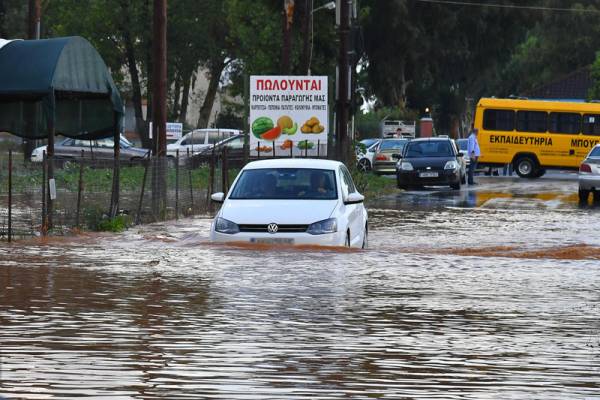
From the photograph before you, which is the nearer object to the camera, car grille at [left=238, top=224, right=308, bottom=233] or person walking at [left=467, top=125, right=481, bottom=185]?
car grille at [left=238, top=224, right=308, bottom=233]

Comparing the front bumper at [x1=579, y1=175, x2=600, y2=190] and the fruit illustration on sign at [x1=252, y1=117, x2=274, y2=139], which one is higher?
the fruit illustration on sign at [x1=252, y1=117, x2=274, y2=139]

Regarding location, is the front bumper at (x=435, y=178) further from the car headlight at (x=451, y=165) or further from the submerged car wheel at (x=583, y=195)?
the submerged car wheel at (x=583, y=195)

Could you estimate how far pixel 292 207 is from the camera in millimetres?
20500

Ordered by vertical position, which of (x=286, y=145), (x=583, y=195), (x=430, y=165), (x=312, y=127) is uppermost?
(x=312, y=127)

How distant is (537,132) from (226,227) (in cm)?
3832

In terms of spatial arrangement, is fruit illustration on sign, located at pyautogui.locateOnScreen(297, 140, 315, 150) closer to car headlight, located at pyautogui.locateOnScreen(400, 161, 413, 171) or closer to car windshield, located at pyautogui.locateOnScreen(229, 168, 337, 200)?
car headlight, located at pyautogui.locateOnScreen(400, 161, 413, 171)

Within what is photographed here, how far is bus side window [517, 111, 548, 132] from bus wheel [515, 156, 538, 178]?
1.20 metres

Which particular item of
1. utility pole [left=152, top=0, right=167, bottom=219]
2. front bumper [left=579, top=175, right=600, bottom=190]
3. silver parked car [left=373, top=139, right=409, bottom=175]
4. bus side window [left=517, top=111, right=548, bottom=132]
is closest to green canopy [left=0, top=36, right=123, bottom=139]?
utility pole [left=152, top=0, right=167, bottom=219]

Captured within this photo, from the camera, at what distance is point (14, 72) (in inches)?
1002

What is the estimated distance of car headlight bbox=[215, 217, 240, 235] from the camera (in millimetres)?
20219

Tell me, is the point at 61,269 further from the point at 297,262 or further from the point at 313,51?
the point at 313,51

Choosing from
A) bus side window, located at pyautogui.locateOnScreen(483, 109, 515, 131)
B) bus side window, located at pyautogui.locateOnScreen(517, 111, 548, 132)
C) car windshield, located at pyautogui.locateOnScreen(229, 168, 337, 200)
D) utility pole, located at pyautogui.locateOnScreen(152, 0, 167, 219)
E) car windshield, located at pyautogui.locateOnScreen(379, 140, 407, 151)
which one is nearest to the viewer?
car windshield, located at pyautogui.locateOnScreen(229, 168, 337, 200)

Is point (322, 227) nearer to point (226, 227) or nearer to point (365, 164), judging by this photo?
point (226, 227)

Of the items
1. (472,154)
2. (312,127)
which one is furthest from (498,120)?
(312,127)
